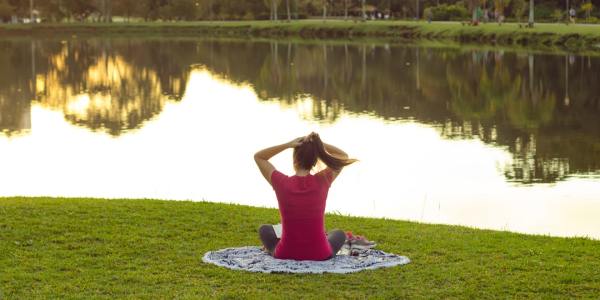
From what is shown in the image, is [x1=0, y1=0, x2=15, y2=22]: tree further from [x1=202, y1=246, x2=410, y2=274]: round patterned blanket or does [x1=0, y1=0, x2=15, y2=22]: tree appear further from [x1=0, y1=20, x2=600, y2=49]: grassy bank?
[x1=202, y1=246, x2=410, y2=274]: round patterned blanket

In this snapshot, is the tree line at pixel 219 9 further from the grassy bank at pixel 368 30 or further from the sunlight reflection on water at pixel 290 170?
the sunlight reflection on water at pixel 290 170

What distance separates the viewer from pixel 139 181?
21.2 metres

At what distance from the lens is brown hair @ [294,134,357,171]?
901 cm

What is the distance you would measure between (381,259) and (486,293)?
1317 mm

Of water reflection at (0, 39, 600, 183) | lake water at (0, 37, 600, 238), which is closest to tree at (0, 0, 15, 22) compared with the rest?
water reflection at (0, 39, 600, 183)

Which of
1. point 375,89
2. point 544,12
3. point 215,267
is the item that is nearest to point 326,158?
point 215,267

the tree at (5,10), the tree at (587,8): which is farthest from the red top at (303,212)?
the tree at (5,10)

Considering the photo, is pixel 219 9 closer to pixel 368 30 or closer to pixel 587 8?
pixel 368 30

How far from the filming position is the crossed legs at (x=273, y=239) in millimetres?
9609

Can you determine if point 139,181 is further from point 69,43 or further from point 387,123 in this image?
point 69,43

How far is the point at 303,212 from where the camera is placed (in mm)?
9195

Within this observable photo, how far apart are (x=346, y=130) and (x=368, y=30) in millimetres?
55122

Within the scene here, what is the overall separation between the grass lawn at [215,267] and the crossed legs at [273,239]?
54cm

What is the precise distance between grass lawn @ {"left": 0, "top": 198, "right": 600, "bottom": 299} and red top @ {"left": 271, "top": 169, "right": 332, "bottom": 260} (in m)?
0.41
